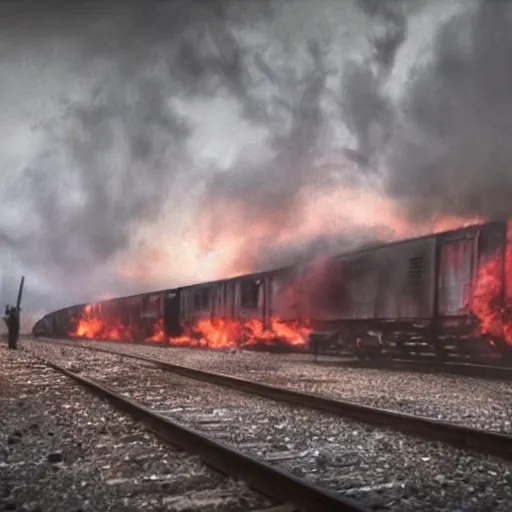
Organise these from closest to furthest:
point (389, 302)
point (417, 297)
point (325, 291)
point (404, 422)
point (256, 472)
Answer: point (256, 472)
point (404, 422)
point (417, 297)
point (389, 302)
point (325, 291)

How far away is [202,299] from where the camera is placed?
25.0 metres

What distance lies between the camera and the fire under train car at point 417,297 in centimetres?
1164

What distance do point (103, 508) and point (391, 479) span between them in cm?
198

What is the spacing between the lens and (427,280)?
42.8 ft

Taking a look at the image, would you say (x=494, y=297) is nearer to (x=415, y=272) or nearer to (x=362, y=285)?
(x=415, y=272)

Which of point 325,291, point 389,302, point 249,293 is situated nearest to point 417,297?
point 389,302

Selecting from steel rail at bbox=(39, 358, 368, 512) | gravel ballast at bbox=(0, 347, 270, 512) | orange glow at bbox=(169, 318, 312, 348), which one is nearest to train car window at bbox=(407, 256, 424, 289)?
orange glow at bbox=(169, 318, 312, 348)

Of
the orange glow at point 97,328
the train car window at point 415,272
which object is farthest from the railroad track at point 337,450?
the orange glow at point 97,328

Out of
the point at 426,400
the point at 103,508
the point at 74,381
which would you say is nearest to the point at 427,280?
the point at 426,400

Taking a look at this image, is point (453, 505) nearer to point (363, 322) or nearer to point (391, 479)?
point (391, 479)

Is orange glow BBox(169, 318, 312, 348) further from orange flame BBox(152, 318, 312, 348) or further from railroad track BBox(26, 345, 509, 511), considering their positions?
railroad track BBox(26, 345, 509, 511)

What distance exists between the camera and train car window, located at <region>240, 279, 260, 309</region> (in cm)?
2033

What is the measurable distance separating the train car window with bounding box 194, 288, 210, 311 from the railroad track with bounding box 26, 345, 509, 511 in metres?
15.7

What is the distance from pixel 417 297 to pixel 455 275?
3.88 ft
